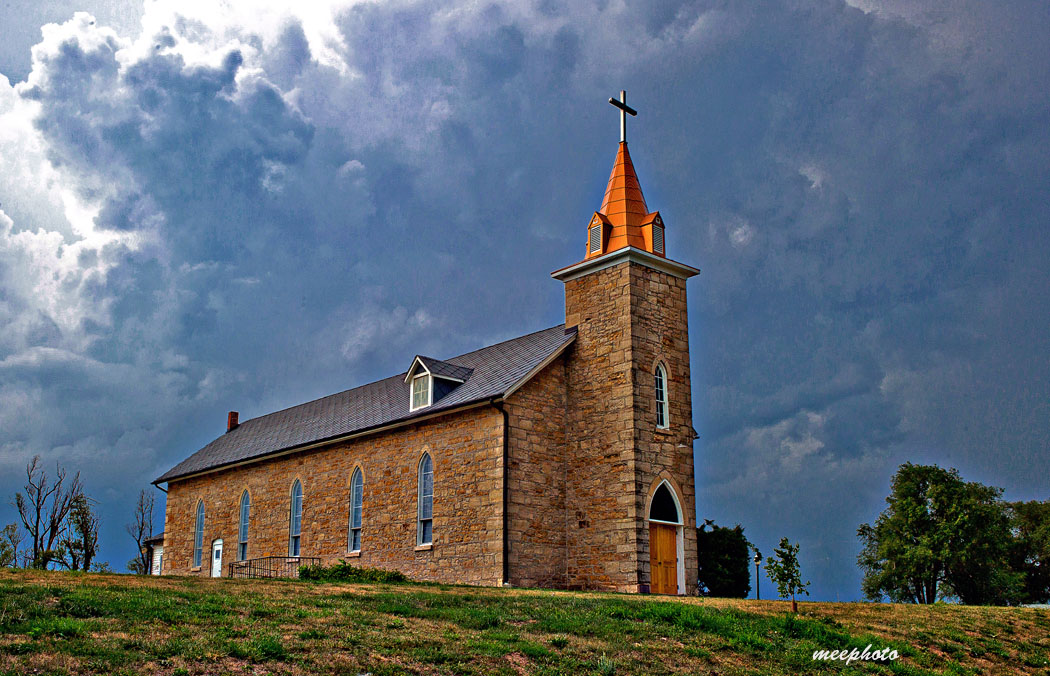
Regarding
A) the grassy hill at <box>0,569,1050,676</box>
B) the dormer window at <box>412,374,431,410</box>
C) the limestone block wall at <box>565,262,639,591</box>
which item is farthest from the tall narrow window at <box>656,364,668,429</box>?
the grassy hill at <box>0,569,1050,676</box>

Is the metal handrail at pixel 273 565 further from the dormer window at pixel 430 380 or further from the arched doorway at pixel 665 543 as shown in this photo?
the arched doorway at pixel 665 543

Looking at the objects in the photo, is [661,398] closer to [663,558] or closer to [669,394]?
[669,394]

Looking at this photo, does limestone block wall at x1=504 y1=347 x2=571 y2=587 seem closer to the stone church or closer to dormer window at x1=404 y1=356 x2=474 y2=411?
the stone church

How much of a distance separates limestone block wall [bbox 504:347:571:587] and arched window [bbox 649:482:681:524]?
270 centimetres

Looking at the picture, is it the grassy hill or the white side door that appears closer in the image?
the grassy hill

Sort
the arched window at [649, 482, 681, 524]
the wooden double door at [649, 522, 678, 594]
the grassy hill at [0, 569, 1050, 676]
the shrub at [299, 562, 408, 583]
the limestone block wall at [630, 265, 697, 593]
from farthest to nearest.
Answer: the arched window at [649, 482, 681, 524], the limestone block wall at [630, 265, 697, 593], the wooden double door at [649, 522, 678, 594], the shrub at [299, 562, 408, 583], the grassy hill at [0, 569, 1050, 676]

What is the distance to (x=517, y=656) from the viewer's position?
47.1 ft

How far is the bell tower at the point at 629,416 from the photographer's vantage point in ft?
89.9

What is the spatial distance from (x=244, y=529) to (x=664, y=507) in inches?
765

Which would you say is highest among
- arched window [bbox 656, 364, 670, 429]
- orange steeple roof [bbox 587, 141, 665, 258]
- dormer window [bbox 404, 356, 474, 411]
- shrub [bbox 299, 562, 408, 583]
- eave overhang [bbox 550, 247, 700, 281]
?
orange steeple roof [bbox 587, 141, 665, 258]

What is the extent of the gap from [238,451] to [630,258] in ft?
73.5

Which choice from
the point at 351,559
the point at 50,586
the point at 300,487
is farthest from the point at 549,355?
the point at 50,586

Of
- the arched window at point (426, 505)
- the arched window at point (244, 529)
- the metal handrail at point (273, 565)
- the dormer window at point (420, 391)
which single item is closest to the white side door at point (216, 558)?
the arched window at point (244, 529)

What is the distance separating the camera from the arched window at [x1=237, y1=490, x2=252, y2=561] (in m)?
39.2
